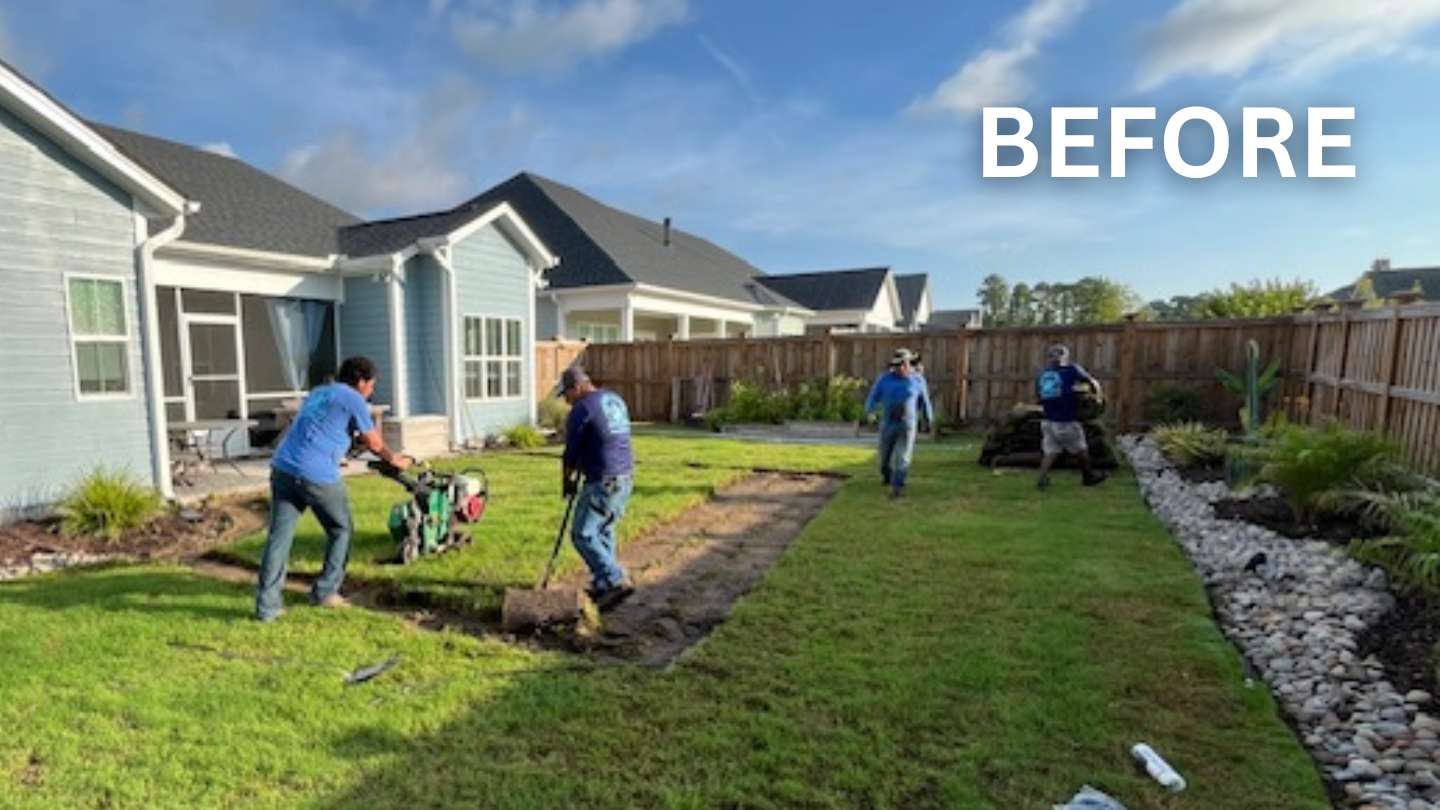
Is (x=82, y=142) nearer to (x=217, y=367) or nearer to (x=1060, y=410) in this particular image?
(x=217, y=367)

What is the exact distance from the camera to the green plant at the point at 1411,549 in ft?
12.5

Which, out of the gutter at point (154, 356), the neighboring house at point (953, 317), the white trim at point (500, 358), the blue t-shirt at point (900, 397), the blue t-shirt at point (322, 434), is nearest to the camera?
the blue t-shirt at point (322, 434)

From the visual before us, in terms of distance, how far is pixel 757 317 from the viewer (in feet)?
85.5

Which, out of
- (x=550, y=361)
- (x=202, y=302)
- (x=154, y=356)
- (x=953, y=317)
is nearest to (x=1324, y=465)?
(x=154, y=356)

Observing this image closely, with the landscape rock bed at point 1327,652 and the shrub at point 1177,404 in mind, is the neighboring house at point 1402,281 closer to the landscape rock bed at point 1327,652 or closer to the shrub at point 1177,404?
the shrub at point 1177,404

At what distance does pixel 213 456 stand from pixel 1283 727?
12083 millimetres

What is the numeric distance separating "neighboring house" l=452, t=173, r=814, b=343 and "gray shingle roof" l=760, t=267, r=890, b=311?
2330mm

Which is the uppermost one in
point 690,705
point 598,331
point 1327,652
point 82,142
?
point 82,142

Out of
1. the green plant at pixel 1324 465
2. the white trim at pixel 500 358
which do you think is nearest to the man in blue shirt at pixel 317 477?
the green plant at pixel 1324 465

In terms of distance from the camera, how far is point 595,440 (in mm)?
4645

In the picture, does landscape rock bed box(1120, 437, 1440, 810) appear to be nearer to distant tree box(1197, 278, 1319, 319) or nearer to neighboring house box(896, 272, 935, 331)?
distant tree box(1197, 278, 1319, 319)

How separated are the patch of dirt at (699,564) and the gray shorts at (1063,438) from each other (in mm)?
2530

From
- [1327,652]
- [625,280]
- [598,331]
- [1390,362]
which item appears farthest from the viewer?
[598,331]

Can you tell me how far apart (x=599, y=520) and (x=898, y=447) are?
421 cm
